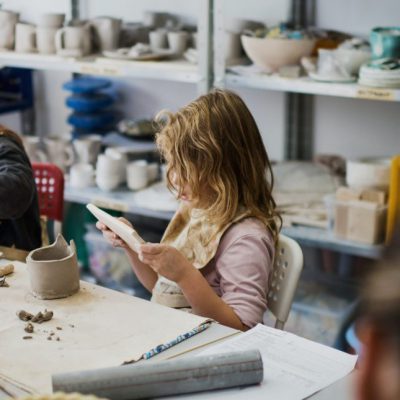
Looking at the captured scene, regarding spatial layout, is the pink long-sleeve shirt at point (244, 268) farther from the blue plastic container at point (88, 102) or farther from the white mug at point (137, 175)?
the blue plastic container at point (88, 102)

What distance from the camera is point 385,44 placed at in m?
2.52

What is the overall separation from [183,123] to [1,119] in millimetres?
2489

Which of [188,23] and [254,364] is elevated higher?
[188,23]

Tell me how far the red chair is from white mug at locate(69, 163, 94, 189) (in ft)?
2.38

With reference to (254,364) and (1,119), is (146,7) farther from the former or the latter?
(254,364)

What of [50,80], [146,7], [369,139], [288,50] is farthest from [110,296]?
[50,80]

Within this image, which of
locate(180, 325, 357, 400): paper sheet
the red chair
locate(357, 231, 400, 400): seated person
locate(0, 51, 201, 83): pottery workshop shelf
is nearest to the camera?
locate(357, 231, 400, 400): seated person

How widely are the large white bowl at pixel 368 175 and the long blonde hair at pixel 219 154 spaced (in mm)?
936

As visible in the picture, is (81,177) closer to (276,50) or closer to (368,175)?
(276,50)

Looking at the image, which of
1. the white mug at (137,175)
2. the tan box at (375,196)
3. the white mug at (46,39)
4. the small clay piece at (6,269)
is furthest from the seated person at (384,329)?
the white mug at (46,39)

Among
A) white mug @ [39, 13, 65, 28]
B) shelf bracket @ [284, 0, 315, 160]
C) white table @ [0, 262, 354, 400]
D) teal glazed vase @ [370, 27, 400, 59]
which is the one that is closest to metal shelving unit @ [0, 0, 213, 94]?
white mug @ [39, 13, 65, 28]

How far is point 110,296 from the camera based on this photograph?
162 cm

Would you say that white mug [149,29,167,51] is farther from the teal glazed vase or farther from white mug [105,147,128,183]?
the teal glazed vase

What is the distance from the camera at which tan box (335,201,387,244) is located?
2.55 m
